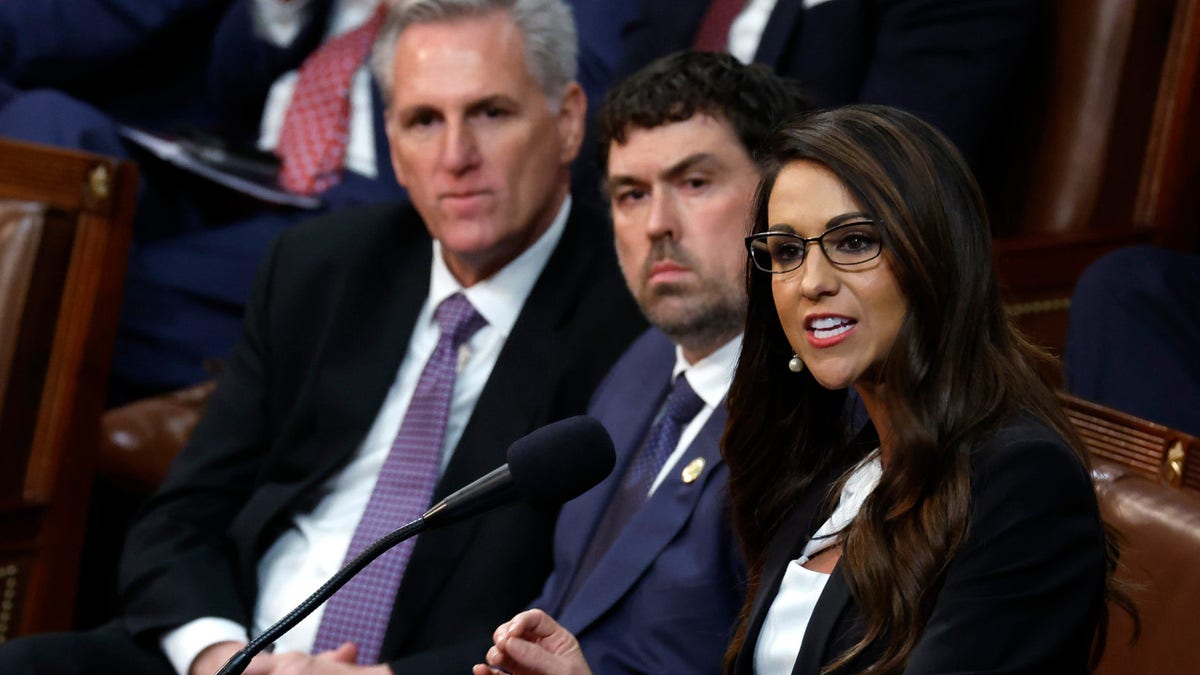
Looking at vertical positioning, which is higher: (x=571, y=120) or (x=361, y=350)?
(x=571, y=120)

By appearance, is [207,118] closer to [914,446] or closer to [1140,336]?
[1140,336]

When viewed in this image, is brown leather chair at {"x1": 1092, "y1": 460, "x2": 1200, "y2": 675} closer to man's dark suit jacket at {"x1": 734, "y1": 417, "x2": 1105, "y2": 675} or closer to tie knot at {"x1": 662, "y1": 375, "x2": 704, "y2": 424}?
man's dark suit jacket at {"x1": 734, "y1": 417, "x2": 1105, "y2": 675}

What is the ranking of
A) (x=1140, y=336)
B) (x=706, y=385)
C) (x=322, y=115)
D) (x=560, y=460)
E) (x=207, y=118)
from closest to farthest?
(x=560, y=460)
(x=706, y=385)
(x=1140, y=336)
(x=322, y=115)
(x=207, y=118)

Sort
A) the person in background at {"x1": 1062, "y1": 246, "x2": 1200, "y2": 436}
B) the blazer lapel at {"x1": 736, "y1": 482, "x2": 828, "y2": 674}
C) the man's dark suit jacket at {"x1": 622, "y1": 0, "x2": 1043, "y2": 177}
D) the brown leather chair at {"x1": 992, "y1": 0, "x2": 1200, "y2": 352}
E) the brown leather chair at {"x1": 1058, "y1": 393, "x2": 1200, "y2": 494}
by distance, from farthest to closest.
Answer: the man's dark suit jacket at {"x1": 622, "y1": 0, "x2": 1043, "y2": 177} → the brown leather chair at {"x1": 992, "y1": 0, "x2": 1200, "y2": 352} → the person in background at {"x1": 1062, "y1": 246, "x2": 1200, "y2": 436} → the brown leather chair at {"x1": 1058, "y1": 393, "x2": 1200, "y2": 494} → the blazer lapel at {"x1": 736, "y1": 482, "x2": 828, "y2": 674}

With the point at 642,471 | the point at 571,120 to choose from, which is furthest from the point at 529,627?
the point at 571,120

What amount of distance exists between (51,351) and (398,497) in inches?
28.2

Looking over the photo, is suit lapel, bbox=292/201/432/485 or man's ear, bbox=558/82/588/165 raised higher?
man's ear, bbox=558/82/588/165

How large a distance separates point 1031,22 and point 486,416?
3.55ft

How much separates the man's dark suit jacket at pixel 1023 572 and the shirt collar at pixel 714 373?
57 centimetres

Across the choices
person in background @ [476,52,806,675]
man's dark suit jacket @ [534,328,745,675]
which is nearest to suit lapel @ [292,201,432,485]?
person in background @ [476,52,806,675]

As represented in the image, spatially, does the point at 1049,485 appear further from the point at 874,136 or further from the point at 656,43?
the point at 656,43

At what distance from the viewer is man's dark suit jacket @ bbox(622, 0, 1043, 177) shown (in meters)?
2.36

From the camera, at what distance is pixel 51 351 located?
2.37m

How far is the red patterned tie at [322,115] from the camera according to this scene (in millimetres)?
2992
